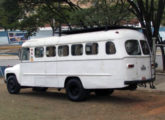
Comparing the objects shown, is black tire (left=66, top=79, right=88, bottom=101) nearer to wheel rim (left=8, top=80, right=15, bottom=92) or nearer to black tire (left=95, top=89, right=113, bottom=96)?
black tire (left=95, top=89, right=113, bottom=96)

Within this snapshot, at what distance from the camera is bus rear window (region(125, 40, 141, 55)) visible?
10.5 m

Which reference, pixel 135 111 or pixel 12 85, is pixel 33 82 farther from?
pixel 135 111

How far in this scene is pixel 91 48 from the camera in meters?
11.1

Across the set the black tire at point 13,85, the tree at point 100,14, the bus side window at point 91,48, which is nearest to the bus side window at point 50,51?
the bus side window at point 91,48

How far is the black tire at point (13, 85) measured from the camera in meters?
14.1

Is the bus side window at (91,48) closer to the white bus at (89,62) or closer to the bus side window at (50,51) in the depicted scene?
the white bus at (89,62)

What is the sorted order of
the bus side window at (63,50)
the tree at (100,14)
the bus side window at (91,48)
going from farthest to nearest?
the tree at (100,14), the bus side window at (63,50), the bus side window at (91,48)

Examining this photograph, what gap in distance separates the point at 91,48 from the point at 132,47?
4.58ft

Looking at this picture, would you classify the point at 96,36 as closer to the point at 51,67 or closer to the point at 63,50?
the point at 63,50

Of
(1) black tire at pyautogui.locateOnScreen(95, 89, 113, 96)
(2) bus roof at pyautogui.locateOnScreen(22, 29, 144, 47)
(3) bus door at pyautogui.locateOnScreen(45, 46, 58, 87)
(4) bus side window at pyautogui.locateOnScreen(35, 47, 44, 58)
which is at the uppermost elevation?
(2) bus roof at pyautogui.locateOnScreen(22, 29, 144, 47)

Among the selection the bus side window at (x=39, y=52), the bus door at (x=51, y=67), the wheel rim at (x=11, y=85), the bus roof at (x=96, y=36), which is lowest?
the wheel rim at (x=11, y=85)

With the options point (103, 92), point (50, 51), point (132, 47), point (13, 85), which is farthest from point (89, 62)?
point (13, 85)

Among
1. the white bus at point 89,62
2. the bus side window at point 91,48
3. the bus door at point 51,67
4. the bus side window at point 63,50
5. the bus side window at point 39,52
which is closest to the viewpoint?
the white bus at point 89,62

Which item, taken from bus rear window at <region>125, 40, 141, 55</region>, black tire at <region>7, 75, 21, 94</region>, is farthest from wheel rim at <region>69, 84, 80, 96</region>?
black tire at <region>7, 75, 21, 94</region>
